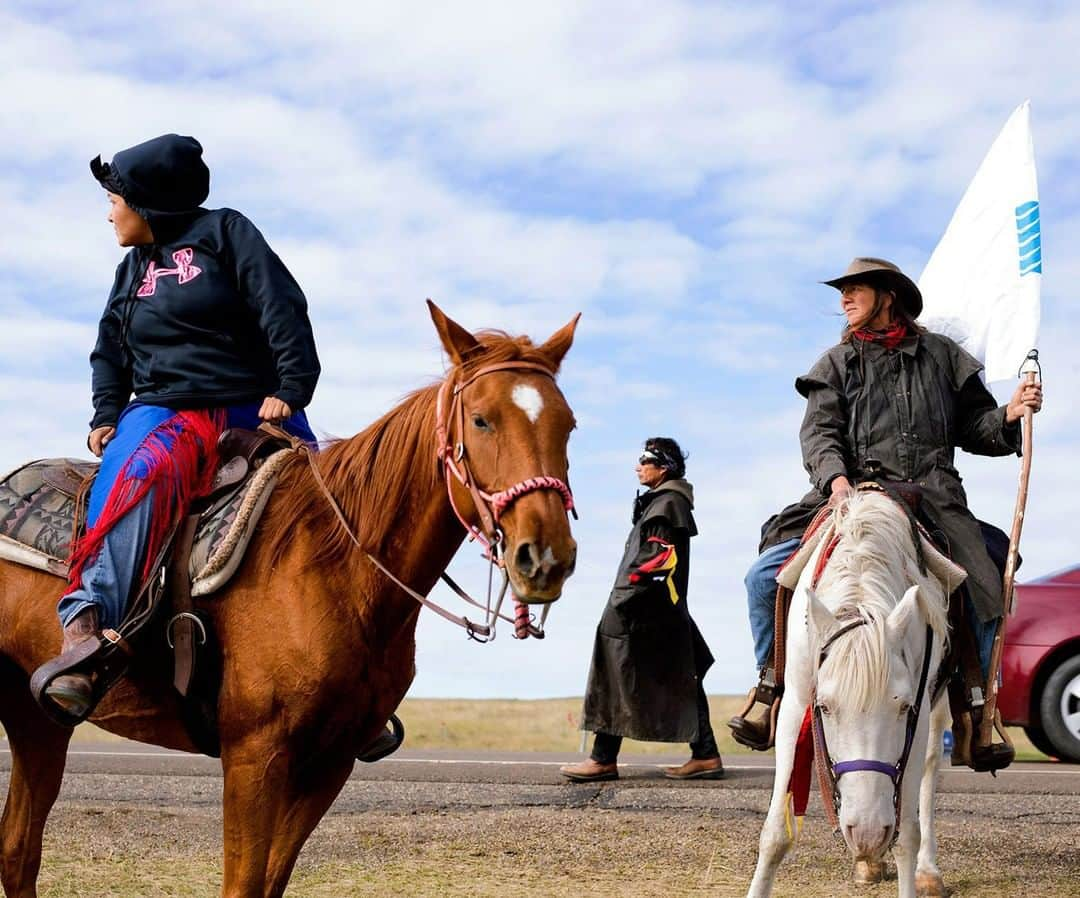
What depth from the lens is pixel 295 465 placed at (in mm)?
5426

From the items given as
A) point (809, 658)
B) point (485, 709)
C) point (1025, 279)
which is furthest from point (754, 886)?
point (485, 709)

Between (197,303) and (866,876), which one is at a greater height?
(197,303)

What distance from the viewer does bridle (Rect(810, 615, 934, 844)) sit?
18.5ft

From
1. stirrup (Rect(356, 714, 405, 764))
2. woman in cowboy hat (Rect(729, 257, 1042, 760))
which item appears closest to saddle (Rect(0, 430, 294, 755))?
stirrup (Rect(356, 714, 405, 764))

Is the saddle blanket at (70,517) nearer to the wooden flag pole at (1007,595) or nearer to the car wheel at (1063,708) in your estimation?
the wooden flag pole at (1007,595)

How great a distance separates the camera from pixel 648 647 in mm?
11805

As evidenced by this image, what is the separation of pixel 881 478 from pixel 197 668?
3707mm

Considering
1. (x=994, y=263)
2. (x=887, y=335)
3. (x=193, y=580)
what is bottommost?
(x=193, y=580)

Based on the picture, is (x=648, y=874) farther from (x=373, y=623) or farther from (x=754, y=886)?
(x=373, y=623)

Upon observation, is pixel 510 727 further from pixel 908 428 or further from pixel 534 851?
pixel 908 428

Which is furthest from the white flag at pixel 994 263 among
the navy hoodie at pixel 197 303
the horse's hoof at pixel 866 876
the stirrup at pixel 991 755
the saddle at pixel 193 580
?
the saddle at pixel 193 580

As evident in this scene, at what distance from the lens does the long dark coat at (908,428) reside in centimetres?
710

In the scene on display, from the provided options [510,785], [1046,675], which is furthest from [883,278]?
[1046,675]

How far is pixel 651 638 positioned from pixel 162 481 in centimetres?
710
